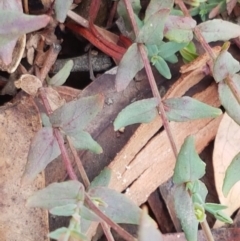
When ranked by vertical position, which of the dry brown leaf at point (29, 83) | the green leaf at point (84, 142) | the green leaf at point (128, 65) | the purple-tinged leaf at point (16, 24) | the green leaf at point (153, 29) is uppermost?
the purple-tinged leaf at point (16, 24)

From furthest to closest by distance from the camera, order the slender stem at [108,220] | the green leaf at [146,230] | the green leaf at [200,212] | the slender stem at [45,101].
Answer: the slender stem at [45,101] → the green leaf at [200,212] → the slender stem at [108,220] → the green leaf at [146,230]

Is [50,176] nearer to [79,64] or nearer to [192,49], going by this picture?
[79,64]

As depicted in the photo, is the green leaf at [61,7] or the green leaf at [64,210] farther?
the green leaf at [61,7]

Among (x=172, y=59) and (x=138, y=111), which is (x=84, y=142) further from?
(x=172, y=59)

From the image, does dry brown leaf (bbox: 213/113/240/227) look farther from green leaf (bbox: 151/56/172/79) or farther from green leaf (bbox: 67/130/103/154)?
green leaf (bbox: 67/130/103/154)

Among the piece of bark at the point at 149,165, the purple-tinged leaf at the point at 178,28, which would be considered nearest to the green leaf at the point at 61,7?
the purple-tinged leaf at the point at 178,28

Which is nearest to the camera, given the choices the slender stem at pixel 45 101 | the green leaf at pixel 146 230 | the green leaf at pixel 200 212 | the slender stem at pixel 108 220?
the green leaf at pixel 146 230

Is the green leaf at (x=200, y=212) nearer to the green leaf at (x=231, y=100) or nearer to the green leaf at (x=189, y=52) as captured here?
the green leaf at (x=231, y=100)

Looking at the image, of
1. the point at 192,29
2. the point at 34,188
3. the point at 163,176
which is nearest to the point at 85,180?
the point at 34,188

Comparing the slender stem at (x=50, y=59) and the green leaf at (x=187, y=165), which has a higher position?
the slender stem at (x=50, y=59)
